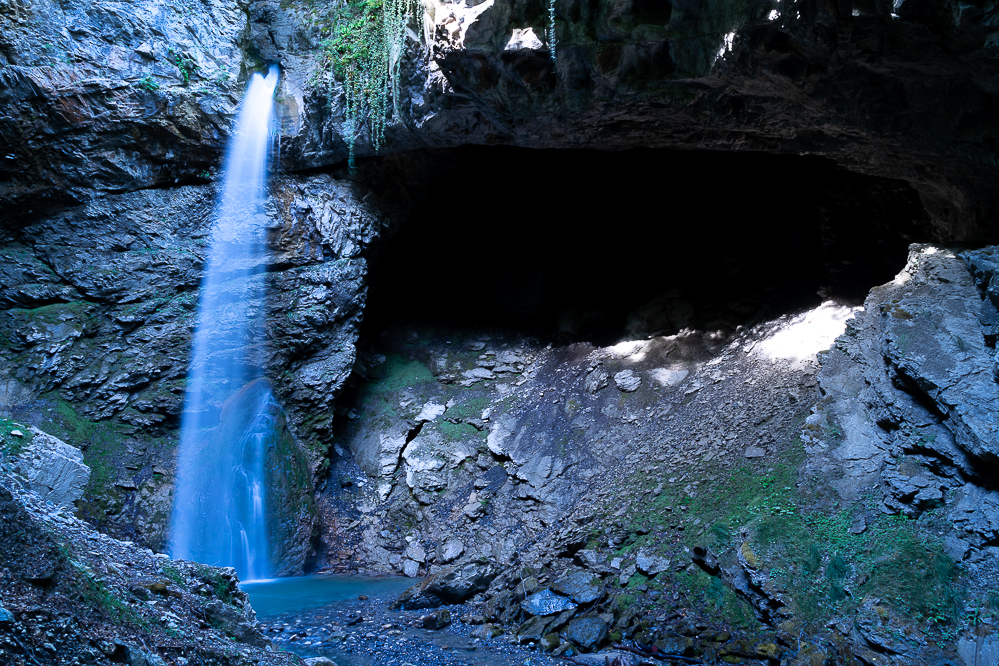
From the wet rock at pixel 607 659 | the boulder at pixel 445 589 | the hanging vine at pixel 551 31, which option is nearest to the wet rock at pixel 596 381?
the boulder at pixel 445 589

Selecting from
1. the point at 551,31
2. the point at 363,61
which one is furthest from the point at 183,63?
the point at 551,31

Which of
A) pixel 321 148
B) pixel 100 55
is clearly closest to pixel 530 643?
pixel 321 148

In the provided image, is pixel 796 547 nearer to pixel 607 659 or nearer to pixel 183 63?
pixel 607 659

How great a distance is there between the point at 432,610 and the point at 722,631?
343cm

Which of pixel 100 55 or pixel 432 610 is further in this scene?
pixel 100 55

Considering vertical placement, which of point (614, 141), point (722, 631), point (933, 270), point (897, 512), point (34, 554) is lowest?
point (722, 631)

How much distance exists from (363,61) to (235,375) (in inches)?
241

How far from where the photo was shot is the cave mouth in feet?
36.2

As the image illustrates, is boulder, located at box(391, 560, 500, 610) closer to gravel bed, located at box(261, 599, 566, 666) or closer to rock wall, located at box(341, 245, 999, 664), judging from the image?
rock wall, located at box(341, 245, 999, 664)

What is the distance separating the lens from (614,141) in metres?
9.65

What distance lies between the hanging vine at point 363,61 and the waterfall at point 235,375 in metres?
1.43

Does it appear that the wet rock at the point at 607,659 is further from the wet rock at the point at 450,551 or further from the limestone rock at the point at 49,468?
the limestone rock at the point at 49,468

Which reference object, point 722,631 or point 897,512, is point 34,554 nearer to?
point 722,631

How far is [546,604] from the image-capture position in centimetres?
682
